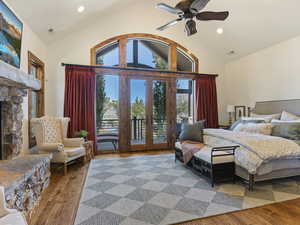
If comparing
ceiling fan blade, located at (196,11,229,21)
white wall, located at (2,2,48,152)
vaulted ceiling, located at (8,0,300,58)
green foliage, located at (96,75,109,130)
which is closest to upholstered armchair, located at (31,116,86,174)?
white wall, located at (2,2,48,152)

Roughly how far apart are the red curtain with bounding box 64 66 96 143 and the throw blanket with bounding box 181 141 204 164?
2.62 m

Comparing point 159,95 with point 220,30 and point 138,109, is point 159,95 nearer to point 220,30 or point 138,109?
point 138,109

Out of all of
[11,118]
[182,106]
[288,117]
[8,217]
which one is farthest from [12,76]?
[288,117]

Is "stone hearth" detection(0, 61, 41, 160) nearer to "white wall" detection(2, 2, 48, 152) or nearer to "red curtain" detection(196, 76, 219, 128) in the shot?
"white wall" detection(2, 2, 48, 152)

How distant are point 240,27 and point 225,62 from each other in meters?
1.69

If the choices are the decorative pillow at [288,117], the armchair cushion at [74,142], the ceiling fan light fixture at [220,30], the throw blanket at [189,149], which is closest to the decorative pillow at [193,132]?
the throw blanket at [189,149]

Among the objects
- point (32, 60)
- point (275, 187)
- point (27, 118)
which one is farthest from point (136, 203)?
point (32, 60)

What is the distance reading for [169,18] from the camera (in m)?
5.58

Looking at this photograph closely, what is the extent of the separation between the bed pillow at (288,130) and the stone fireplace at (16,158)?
414cm

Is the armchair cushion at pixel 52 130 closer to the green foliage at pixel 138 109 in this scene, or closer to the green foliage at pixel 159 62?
the green foliage at pixel 138 109

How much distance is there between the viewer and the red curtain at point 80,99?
4.64 meters

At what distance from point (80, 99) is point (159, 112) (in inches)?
96.0

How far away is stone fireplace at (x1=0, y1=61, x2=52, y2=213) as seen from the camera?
6.08ft

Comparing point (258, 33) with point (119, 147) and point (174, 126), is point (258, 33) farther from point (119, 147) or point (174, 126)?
point (119, 147)
